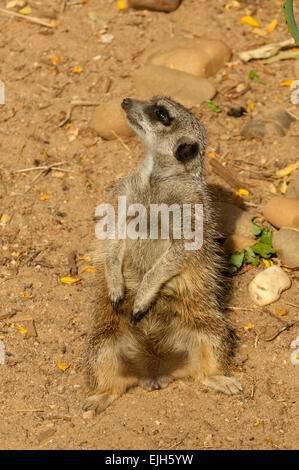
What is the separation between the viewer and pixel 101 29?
6145 millimetres

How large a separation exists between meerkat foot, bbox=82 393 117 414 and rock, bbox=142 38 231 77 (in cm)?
304

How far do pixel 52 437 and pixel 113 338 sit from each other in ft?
2.13

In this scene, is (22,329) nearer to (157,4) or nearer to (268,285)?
(268,285)

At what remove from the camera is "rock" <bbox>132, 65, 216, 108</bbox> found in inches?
213

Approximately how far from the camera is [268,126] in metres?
5.32

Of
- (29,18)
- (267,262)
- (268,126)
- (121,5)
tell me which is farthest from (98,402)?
(121,5)

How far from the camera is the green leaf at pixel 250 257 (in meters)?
4.57

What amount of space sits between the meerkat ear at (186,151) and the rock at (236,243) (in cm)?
110

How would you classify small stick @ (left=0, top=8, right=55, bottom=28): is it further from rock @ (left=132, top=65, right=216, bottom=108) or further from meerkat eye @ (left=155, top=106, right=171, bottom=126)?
meerkat eye @ (left=155, top=106, right=171, bottom=126)

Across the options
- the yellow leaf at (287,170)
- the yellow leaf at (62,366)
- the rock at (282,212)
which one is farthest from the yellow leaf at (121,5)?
the yellow leaf at (62,366)

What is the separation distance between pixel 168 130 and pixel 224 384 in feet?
4.86

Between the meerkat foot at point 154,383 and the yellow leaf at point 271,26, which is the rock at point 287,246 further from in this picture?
the yellow leaf at point 271,26

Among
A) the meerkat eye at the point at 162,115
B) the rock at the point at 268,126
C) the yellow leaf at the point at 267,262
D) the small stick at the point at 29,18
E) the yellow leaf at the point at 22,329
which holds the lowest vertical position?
the yellow leaf at the point at 267,262
